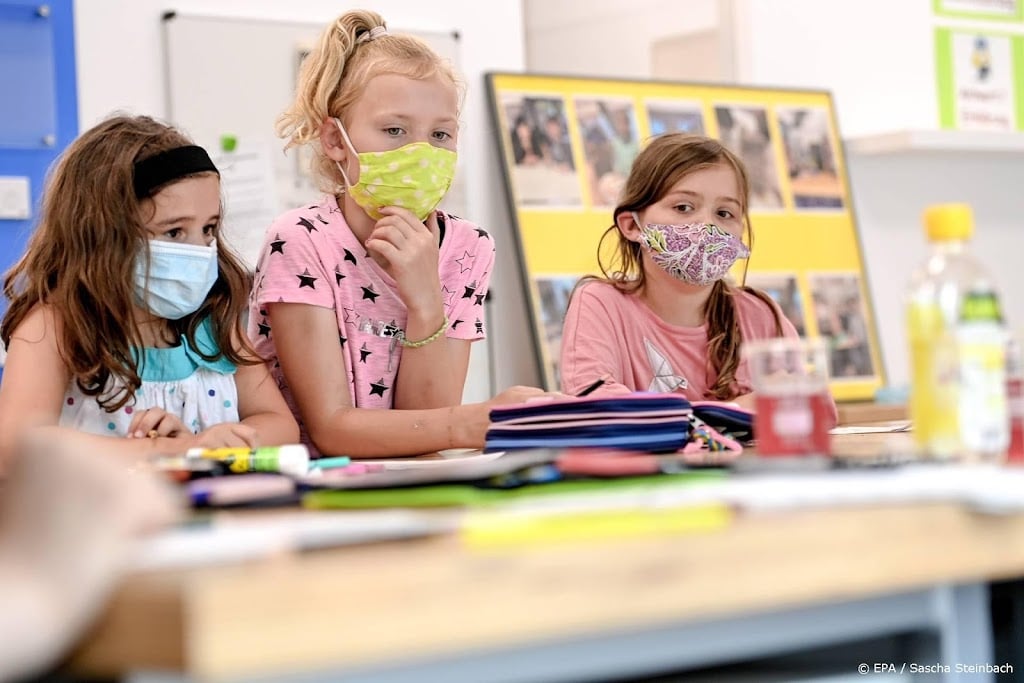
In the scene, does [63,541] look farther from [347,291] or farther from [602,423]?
[347,291]

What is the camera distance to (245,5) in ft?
11.6

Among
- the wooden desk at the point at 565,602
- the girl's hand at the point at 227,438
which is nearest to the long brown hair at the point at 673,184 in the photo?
the girl's hand at the point at 227,438

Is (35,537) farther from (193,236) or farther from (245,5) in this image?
(245,5)

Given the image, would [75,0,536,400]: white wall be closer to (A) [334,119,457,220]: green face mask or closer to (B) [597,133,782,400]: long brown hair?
(B) [597,133,782,400]: long brown hair

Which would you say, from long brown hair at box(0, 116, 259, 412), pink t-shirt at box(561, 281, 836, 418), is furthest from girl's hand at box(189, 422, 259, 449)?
pink t-shirt at box(561, 281, 836, 418)

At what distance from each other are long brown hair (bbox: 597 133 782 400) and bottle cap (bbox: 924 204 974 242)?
1.13 meters

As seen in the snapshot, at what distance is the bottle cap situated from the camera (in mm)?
1021

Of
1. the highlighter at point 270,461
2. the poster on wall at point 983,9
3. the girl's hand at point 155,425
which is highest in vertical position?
the poster on wall at point 983,9

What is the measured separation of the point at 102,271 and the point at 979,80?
12.2 feet

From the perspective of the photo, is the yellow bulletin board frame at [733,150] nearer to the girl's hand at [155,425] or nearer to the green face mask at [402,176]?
the green face mask at [402,176]

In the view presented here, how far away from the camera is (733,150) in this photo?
3.89 meters

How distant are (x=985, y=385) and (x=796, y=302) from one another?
3.33 metres

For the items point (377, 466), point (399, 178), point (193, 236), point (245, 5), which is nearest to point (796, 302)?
point (245, 5)

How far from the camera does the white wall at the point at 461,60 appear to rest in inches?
131
